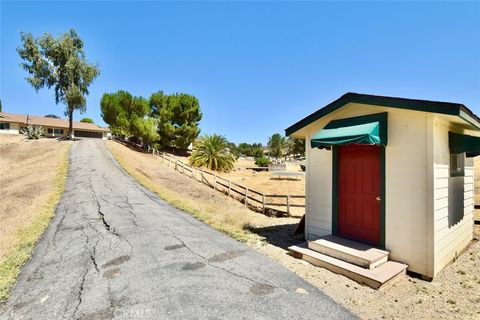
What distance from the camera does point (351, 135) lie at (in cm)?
536

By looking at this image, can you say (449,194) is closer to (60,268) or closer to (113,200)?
(60,268)

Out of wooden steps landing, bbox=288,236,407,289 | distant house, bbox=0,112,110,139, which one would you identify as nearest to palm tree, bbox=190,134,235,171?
wooden steps landing, bbox=288,236,407,289

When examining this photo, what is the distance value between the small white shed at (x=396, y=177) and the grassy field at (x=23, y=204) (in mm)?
6637

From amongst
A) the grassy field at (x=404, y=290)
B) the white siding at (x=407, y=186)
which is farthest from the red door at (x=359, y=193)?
the grassy field at (x=404, y=290)

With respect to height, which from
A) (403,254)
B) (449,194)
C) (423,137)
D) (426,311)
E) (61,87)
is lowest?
(426,311)

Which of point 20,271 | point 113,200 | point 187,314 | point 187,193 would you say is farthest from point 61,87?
point 187,314

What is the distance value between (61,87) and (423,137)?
4154 centimetres

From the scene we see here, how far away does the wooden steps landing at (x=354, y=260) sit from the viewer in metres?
4.66

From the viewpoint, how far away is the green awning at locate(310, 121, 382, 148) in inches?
202

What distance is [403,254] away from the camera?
5219 millimetres

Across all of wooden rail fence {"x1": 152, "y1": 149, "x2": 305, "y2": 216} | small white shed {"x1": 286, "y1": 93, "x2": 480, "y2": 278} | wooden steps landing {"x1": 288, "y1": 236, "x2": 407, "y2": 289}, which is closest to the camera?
wooden steps landing {"x1": 288, "y1": 236, "x2": 407, "y2": 289}

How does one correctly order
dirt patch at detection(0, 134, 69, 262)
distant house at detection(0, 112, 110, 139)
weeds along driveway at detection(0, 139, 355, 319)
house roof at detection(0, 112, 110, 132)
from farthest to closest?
house roof at detection(0, 112, 110, 132) < distant house at detection(0, 112, 110, 139) < dirt patch at detection(0, 134, 69, 262) < weeds along driveway at detection(0, 139, 355, 319)

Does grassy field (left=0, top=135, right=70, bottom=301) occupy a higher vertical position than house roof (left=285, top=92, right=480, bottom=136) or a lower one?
lower

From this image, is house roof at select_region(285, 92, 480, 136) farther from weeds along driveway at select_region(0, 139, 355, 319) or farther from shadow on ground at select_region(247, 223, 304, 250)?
weeds along driveway at select_region(0, 139, 355, 319)
